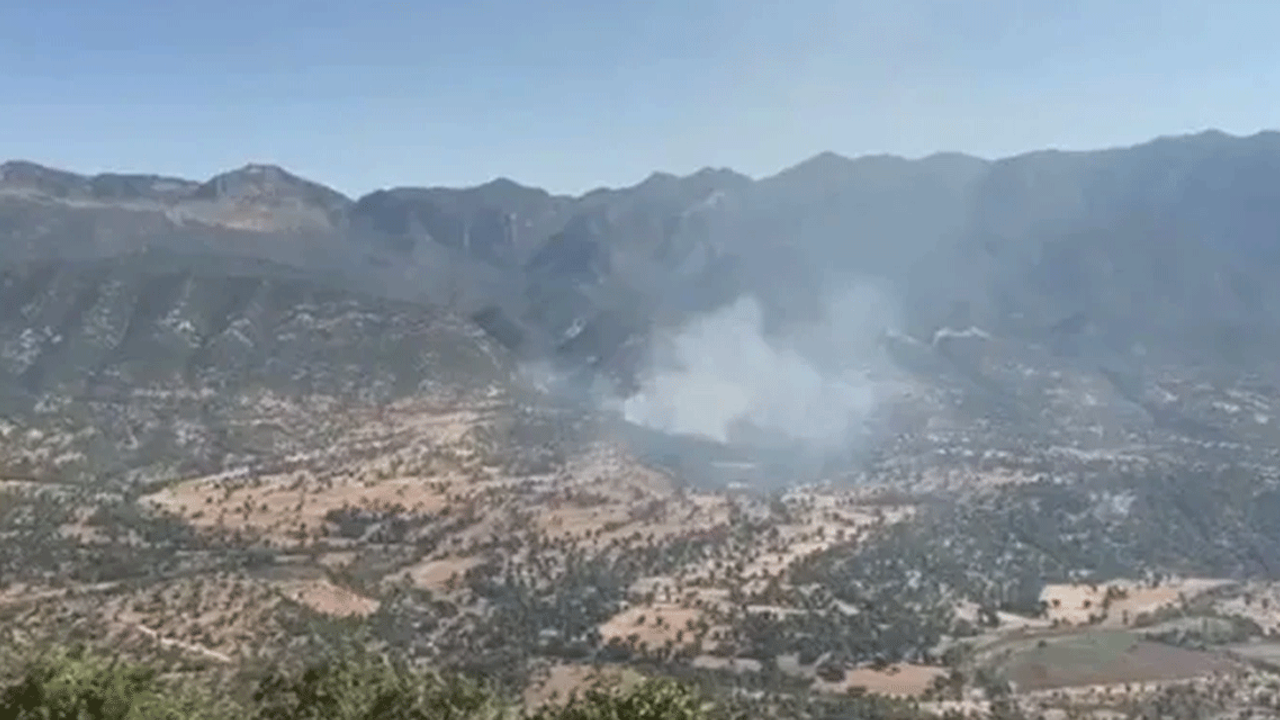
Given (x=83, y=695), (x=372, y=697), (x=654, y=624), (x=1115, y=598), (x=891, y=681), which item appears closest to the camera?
(x=83, y=695)

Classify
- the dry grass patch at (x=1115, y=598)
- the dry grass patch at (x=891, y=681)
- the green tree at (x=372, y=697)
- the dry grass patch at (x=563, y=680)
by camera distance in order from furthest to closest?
1. the dry grass patch at (x=1115, y=598)
2. the dry grass patch at (x=891, y=681)
3. the dry grass patch at (x=563, y=680)
4. the green tree at (x=372, y=697)

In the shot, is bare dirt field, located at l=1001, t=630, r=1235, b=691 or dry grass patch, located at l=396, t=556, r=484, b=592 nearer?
bare dirt field, located at l=1001, t=630, r=1235, b=691

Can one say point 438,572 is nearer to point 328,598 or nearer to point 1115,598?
point 328,598

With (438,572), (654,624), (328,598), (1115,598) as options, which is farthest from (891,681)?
(438,572)

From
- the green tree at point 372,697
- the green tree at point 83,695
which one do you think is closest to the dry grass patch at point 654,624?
the green tree at point 372,697

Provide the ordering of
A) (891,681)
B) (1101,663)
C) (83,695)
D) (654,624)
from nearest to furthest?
(83,695), (891,681), (1101,663), (654,624)

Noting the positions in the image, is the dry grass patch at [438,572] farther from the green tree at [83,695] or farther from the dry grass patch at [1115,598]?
the green tree at [83,695]

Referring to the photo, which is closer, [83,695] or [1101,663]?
[83,695]

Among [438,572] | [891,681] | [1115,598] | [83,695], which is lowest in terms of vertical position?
[438,572]

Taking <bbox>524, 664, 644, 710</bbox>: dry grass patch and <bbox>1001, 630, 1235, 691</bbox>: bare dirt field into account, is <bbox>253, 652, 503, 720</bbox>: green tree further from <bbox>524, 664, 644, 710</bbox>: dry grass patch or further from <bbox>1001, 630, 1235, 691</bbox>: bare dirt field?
<bbox>1001, 630, 1235, 691</bbox>: bare dirt field

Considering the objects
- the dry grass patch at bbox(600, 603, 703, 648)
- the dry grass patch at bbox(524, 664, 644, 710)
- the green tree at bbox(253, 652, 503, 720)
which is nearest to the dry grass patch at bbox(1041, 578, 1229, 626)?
the dry grass patch at bbox(600, 603, 703, 648)

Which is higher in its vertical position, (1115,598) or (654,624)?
(1115,598)

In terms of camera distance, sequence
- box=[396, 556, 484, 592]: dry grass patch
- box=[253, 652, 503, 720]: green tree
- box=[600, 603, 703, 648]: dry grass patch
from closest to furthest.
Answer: box=[253, 652, 503, 720]: green tree < box=[600, 603, 703, 648]: dry grass patch < box=[396, 556, 484, 592]: dry grass patch
